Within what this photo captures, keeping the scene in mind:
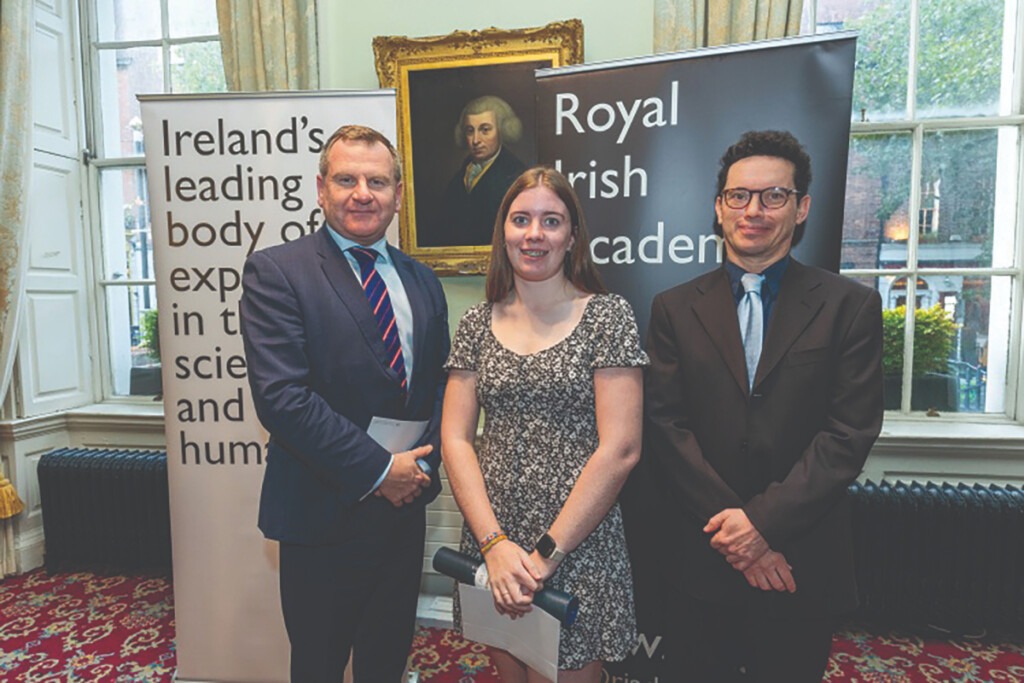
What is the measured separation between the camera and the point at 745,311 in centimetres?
137

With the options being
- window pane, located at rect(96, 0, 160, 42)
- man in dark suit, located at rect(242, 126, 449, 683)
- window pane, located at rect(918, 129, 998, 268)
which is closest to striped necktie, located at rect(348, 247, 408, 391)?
man in dark suit, located at rect(242, 126, 449, 683)

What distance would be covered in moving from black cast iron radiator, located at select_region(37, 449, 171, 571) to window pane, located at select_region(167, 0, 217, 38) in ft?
7.34

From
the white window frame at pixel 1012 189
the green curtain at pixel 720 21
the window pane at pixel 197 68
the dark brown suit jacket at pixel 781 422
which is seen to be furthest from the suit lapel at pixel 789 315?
the window pane at pixel 197 68

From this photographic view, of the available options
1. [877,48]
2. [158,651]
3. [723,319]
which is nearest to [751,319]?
[723,319]

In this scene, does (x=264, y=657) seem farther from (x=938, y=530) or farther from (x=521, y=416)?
(x=938, y=530)

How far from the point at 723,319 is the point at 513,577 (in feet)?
2.33

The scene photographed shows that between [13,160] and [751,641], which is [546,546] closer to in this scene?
[751,641]

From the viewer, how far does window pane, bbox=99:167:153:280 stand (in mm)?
3482

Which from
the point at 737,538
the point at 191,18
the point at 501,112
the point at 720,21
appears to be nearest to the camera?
the point at 737,538

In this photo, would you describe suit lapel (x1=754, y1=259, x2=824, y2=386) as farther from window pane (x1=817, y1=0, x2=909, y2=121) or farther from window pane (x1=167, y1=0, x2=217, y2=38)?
window pane (x1=167, y1=0, x2=217, y2=38)

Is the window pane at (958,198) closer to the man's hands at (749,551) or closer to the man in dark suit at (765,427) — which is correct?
the man in dark suit at (765,427)

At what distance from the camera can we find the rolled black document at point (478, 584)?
4.11 ft

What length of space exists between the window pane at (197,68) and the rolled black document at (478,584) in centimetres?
300

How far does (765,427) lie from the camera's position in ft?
4.25
